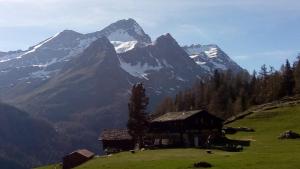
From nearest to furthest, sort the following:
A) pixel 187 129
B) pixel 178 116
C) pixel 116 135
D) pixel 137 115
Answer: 1. pixel 187 129
2. pixel 178 116
3. pixel 137 115
4. pixel 116 135

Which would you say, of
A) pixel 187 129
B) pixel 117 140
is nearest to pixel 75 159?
pixel 187 129

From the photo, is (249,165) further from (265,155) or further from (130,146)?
(130,146)

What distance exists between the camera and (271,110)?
513 ft

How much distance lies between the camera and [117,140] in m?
134

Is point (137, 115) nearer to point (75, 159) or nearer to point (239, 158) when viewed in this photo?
point (75, 159)

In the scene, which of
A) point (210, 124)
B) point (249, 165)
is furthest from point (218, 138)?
point (249, 165)

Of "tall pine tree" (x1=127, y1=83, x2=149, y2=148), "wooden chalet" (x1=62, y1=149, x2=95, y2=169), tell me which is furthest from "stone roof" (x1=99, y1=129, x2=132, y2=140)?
Result: "wooden chalet" (x1=62, y1=149, x2=95, y2=169)

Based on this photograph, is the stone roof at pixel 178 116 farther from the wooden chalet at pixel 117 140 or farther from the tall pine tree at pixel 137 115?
the wooden chalet at pixel 117 140

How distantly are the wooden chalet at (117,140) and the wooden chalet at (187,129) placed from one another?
7.71 m

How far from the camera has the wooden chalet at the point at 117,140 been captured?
427ft

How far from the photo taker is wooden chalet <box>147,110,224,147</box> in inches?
4616

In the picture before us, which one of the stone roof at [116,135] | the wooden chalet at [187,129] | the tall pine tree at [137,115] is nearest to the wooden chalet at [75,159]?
the tall pine tree at [137,115]

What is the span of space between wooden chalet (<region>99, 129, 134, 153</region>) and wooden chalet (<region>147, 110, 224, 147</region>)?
7.71 meters

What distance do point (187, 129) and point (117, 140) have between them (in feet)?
74.2
